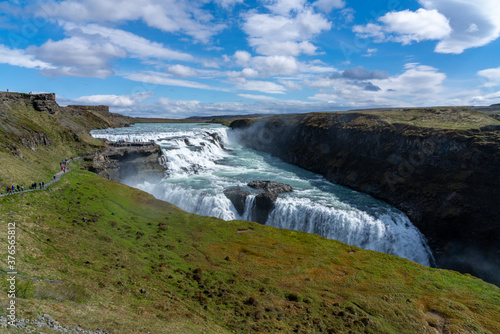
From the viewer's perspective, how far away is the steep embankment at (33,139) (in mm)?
35969

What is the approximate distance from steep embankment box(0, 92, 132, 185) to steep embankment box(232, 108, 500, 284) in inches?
2364

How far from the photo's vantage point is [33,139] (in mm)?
47406

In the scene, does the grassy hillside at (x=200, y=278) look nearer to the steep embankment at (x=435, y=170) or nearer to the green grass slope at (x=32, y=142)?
the green grass slope at (x=32, y=142)

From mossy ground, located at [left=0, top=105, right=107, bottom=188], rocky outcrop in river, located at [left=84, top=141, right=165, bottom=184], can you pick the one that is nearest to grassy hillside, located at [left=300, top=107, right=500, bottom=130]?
rocky outcrop in river, located at [left=84, top=141, right=165, bottom=184]

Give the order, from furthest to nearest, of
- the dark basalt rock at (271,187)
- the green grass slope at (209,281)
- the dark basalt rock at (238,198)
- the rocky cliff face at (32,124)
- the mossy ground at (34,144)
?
1. the dark basalt rock at (271,187)
2. the dark basalt rock at (238,198)
3. the rocky cliff face at (32,124)
4. the mossy ground at (34,144)
5. the green grass slope at (209,281)

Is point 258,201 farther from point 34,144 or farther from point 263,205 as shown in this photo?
point 34,144

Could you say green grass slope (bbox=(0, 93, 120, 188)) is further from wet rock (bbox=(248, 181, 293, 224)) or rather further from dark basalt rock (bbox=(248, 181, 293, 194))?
dark basalt rock (bbox=(248, 181, 293, 194))

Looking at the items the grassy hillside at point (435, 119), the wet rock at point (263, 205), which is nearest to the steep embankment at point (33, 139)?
the wet rock at point (263, 205)

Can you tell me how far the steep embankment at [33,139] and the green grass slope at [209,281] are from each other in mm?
5906

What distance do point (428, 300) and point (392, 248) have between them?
744 inches

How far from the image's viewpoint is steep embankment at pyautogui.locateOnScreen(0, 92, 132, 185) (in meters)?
36.0

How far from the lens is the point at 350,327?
757 inches

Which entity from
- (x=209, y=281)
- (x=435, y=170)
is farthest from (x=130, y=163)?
(x=435, y=170)

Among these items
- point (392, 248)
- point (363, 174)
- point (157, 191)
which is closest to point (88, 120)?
point (157, 191)
